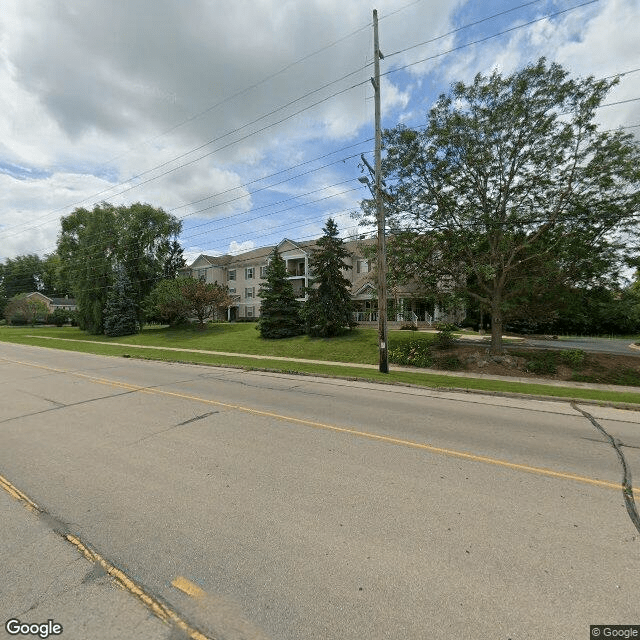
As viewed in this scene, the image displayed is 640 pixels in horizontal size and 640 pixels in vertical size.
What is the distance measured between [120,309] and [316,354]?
26303 millimetres

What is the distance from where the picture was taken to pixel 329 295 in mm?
24781

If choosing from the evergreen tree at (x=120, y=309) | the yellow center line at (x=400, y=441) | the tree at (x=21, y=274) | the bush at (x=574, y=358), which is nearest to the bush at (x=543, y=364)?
the bush at (x=574, y=358)

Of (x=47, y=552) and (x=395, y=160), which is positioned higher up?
(x=395, y=160)

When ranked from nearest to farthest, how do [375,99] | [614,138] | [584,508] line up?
[584,508] < [614,138] < [375,99]

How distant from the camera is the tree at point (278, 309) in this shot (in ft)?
89.1

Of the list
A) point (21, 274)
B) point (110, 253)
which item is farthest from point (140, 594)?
point (21, 274)

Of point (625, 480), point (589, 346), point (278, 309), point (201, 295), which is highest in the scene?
point (201, 295)

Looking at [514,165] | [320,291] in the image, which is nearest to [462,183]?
[514,165]

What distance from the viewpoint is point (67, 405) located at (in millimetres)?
8625

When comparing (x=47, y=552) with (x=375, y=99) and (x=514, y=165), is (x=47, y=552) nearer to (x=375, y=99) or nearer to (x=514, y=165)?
(x=375, y=99)

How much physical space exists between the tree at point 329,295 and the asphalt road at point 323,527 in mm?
17455

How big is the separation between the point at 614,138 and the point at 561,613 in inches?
671

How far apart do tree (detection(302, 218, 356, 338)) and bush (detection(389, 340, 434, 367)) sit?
6.38 m

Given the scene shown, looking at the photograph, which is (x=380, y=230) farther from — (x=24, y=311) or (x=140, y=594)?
(x=24, y=311)
